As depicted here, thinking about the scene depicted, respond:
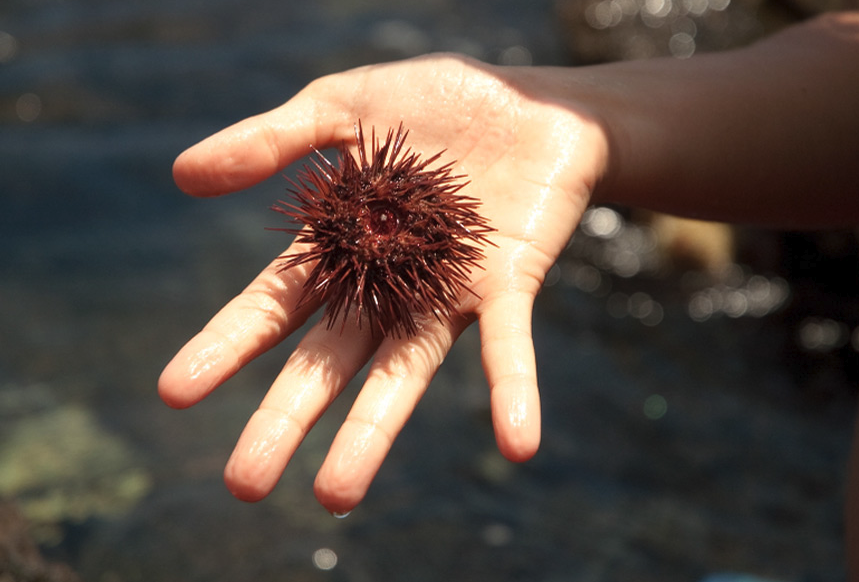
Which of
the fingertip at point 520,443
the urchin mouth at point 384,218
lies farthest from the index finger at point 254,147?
the fingertip at point 520,443

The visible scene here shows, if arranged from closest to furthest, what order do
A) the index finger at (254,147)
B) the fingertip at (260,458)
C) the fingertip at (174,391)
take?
1. the fingertip at (260,458)
2. the fingertip at (174,391)
3. the index finger at (254,147)

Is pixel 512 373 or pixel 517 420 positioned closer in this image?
pixel 517 420

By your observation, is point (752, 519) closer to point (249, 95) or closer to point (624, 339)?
point (624, 339)

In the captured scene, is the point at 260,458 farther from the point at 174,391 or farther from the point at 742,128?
the point at 742,128

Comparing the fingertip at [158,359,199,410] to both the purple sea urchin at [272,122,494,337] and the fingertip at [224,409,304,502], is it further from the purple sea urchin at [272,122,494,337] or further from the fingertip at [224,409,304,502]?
the purple sea urchin at [272,122,494,337]

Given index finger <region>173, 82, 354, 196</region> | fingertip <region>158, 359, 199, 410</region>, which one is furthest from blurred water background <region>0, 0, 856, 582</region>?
index finger <region>173, 82, 354, 196</region>

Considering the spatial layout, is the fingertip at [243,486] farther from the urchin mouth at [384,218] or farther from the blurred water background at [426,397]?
the blurred water background at [426,397]

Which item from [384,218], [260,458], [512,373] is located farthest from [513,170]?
[260,458]
